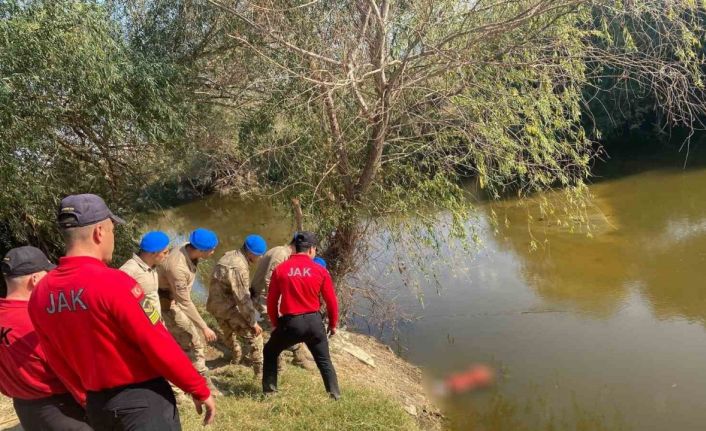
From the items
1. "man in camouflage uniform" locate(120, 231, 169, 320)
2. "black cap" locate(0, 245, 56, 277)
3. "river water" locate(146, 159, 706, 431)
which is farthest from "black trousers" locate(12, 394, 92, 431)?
"river water" locate(146, 159, 706, 431)

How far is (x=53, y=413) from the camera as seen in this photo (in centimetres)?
300

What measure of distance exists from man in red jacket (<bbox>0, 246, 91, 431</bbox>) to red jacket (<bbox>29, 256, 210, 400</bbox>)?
78 centimetres

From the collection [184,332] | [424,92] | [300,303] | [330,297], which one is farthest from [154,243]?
[424,92]

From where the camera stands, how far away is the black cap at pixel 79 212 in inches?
87.4

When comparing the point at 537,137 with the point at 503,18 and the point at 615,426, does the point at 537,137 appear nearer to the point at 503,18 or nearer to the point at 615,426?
the point at 503,18

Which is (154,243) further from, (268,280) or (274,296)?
(268,280)

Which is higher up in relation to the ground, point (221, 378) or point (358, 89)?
point (358, 89)

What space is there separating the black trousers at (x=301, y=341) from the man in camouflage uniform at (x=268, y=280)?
1.00 m

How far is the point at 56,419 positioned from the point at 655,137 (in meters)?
26.8

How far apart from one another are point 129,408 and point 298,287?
8.14 ft

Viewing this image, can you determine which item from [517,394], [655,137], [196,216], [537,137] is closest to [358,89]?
[537,137]

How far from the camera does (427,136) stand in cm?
734

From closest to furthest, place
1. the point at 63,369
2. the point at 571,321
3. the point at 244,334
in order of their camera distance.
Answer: the point at 63,369 < the point at 244,334 < the point at 571,321

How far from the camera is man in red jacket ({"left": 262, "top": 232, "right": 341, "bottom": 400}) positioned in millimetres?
4734
